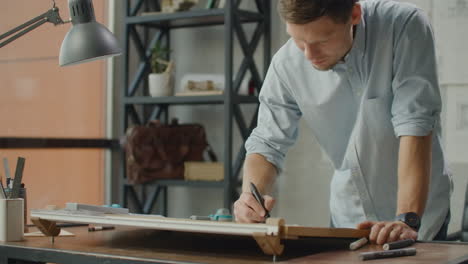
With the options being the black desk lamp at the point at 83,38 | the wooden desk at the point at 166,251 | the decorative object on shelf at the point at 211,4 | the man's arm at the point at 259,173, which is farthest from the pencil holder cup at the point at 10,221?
the decorative object on shelf at the point at 211,4

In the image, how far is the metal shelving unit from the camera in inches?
166

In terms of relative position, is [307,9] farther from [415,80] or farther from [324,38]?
[415,80]

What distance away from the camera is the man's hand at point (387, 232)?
154 cm

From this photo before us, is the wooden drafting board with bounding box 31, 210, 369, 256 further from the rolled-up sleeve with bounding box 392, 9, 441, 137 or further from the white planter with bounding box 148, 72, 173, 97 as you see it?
the white planter with bounding box 148, 72, 173, 97

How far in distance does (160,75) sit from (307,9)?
2.84 metres

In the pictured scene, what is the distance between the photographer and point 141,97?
180 inches

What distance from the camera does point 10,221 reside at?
5.38ft

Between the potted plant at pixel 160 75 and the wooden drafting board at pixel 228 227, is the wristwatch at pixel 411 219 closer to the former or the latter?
the wooden drafting board at pixel 228 227

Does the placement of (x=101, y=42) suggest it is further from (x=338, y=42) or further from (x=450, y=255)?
(x=450, y=255)

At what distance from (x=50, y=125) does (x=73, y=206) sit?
295cm

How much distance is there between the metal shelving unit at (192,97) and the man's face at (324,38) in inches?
90.0

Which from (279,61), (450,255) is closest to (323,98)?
(279,61)

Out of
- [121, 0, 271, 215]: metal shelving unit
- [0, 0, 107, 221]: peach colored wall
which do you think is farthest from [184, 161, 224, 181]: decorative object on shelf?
[0, 0, 107, 221]: peach colored wall

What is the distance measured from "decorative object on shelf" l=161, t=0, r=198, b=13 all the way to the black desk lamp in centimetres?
256
